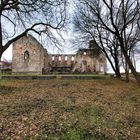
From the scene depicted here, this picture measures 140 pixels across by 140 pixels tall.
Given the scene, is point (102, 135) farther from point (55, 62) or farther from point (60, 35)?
point (55, 62)

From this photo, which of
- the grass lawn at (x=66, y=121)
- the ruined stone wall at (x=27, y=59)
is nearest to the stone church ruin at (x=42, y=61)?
the ruined stone wall at (x=27, y=59)

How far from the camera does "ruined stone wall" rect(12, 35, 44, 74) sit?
185ft

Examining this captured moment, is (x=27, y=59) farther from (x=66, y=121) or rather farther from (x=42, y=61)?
(x=66, y=121)

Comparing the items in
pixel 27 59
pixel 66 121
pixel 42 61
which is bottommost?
pixel 66 121

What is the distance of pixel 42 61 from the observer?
57750 mm

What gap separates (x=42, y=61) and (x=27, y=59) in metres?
3.18

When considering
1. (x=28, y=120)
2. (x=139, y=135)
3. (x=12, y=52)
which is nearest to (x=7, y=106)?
(x=28, y=120)

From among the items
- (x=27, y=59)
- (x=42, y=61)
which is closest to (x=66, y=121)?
(x=42, y=61)

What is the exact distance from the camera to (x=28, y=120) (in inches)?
342

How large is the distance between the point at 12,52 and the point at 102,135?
52234mm

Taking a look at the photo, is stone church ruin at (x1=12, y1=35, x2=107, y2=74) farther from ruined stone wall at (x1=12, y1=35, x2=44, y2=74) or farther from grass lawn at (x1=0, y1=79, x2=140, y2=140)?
grass lawn at (x1=0, y1=79, x2=140, y2=140)

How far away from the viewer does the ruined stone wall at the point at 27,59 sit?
56.4 meters

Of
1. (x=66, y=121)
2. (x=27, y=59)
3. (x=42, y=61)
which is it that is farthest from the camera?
(x=42, y=61)

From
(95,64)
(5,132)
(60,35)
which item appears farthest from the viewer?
(95,64)
